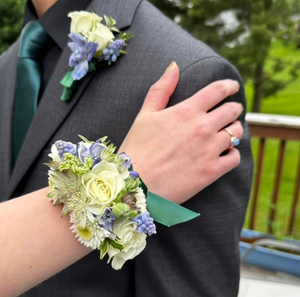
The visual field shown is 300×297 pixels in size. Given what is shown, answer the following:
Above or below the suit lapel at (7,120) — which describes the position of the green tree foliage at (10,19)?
below

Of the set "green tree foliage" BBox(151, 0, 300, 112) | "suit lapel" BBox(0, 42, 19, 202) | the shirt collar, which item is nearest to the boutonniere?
the shirt collar

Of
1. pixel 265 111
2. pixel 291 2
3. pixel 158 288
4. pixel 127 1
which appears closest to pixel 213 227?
pixel 158 288

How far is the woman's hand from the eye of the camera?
756mm

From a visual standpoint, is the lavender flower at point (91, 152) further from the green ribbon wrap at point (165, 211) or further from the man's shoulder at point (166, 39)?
the man's shoulder at point (166, 39)

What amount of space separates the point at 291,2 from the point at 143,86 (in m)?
6.55

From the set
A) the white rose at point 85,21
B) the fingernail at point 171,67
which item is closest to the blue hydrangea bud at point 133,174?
the fingernail at point 171,67

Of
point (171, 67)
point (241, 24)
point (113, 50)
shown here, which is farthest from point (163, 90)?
point (241, 24)

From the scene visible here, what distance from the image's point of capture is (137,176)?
70 centimetres

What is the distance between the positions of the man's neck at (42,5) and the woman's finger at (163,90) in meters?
0.43

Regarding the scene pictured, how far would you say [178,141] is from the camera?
0.77 m

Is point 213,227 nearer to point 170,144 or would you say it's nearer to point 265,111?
point 170,144

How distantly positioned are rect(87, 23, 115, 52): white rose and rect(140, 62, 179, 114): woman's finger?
149mm

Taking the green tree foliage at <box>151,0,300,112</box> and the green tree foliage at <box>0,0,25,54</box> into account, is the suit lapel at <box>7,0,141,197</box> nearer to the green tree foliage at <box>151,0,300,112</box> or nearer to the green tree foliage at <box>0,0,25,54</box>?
the green tree foliage at <box>0,0,25,54</box>

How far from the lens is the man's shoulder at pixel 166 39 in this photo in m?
0.83
